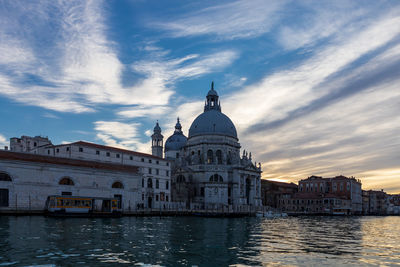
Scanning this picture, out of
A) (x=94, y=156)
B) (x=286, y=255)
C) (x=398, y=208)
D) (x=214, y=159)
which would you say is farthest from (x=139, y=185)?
(x=398, y=208)

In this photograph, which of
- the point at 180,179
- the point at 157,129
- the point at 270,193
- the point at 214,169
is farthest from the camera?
the point at 270,193

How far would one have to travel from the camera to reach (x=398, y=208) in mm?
161125

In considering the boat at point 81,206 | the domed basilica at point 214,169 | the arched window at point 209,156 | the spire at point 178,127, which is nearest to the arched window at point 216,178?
the domed basilica at point 214,169

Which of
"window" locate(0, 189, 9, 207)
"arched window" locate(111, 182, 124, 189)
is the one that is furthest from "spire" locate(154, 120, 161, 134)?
"window" locate(0, 189, 9, 207)

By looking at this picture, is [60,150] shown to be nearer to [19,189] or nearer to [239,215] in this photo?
[19,189]

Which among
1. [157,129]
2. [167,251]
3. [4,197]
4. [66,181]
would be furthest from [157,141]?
[167,251]

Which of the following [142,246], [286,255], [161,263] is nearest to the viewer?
[161,263]

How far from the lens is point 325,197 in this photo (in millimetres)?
102562

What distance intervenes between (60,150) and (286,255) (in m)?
48.2

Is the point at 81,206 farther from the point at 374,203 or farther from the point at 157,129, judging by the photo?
the point at 374,203

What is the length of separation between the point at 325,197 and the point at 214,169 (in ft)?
110

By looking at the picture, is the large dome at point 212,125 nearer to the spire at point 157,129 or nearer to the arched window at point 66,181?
the spire at point 157,129

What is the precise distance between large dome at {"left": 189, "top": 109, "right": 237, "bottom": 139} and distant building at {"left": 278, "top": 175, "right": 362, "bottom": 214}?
25588 millimetres

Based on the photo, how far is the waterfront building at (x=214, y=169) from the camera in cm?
8625
